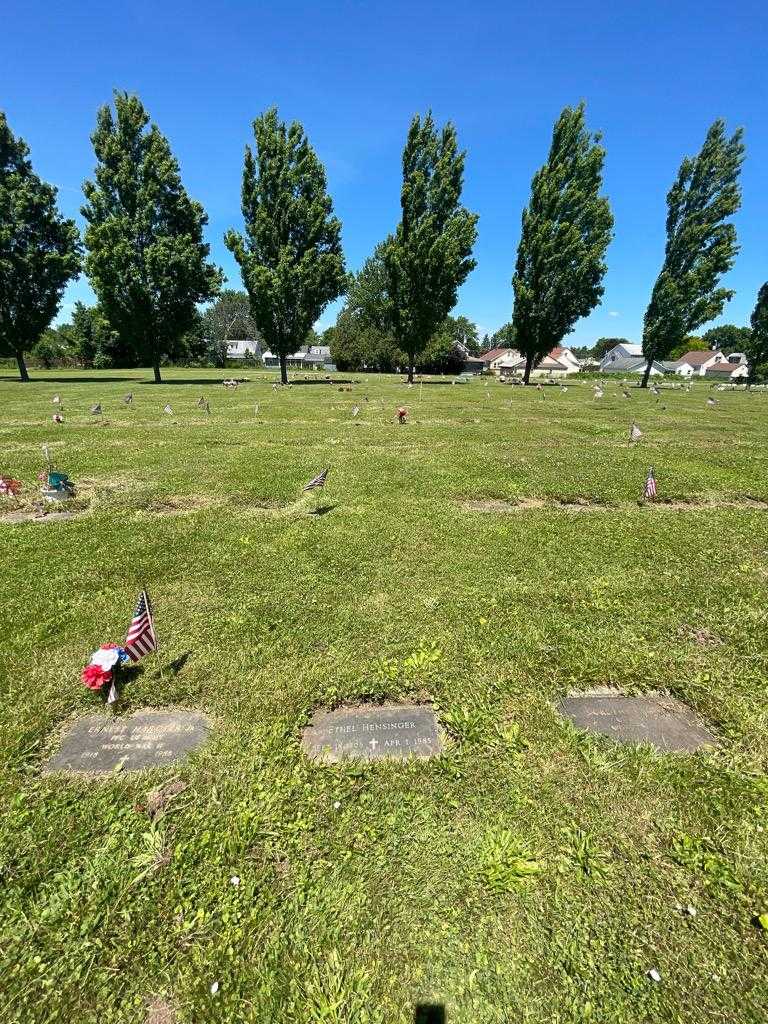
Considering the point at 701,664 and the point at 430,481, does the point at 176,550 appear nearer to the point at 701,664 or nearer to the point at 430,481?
the point at 430,481

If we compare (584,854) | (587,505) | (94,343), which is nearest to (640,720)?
(584,854)

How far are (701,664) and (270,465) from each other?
9506 mm

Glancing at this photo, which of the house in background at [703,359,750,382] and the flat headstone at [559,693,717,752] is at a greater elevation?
the house in background at [703,359,750,382]

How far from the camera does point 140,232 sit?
29.7m

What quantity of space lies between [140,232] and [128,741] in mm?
35829

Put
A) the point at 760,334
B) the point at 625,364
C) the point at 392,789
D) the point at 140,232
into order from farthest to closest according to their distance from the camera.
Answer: the point at 625,364 → the point at 760,334 → the point at 140,232 → the point at 392,789

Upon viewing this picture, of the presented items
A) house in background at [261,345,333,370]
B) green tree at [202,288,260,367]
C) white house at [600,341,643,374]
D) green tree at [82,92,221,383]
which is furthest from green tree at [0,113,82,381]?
white house at [600,341,643,374]

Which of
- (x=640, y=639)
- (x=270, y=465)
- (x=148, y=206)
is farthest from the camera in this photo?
(x=148, y=206)

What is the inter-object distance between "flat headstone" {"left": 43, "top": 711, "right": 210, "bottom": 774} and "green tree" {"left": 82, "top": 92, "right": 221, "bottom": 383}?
3386 centimetres

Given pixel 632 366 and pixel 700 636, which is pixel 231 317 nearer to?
pixel 632 366

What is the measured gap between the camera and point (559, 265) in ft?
120

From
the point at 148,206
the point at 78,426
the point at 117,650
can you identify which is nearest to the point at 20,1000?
the point at 117,650

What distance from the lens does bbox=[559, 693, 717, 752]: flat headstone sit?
139 inches

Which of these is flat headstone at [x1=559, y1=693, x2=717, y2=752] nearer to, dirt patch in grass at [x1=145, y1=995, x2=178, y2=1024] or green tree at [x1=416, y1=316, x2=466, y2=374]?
dirt patch in grass at [x1=145, y1=995, x2=178, y2=1024]
